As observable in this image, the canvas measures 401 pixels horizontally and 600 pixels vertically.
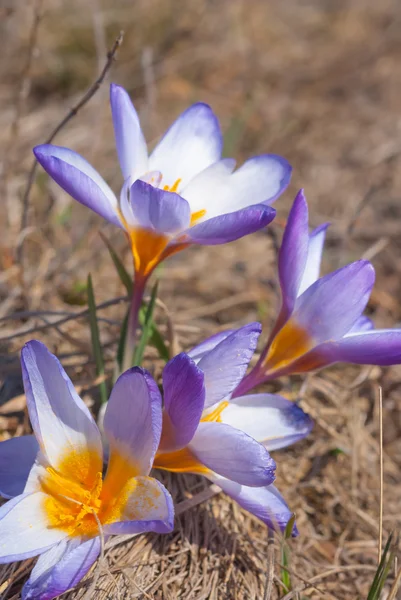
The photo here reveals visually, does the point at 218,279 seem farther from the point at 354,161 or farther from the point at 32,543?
the point at 32,543

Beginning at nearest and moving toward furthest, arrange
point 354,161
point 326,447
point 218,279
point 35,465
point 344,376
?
point 35,465, point 326,447, point 344,376, point 218,279, point 354,161

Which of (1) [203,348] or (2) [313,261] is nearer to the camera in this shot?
(1) [203,348]

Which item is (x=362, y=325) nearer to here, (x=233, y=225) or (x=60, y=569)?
(x=233, y=225)

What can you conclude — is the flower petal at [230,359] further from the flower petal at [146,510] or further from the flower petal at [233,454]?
the flower petal at [146,510]

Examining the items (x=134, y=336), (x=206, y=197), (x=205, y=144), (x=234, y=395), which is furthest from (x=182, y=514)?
(x=205, y=144)

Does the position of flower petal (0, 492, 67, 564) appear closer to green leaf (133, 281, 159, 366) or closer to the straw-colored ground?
the straw-colored ground

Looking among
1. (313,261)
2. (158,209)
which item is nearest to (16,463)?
(158,209)
